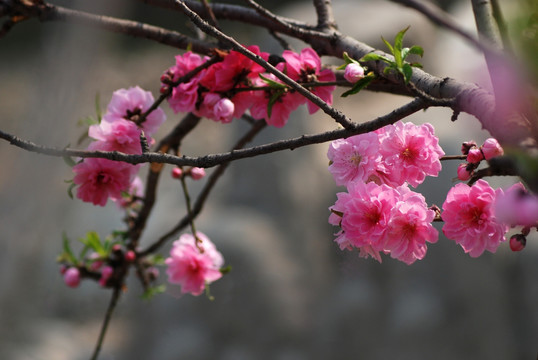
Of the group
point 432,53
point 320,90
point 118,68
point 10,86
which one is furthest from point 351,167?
point 10,86

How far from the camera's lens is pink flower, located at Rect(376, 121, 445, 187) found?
2.11 feet

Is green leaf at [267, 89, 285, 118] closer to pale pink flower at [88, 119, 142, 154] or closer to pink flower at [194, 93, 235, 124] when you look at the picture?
pink flower at [194, 93, 235, 124]

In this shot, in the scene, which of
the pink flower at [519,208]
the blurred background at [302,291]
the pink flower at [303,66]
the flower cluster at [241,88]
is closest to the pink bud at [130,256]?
the flower cluster at [241,88]

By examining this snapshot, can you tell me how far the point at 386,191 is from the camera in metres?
0.62

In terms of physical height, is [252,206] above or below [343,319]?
above

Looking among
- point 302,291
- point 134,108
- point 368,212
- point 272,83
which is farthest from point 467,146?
point 302,291

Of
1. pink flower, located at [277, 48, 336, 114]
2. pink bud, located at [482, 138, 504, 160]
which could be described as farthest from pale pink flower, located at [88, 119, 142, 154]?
pink bud, located at [482, 138, 504, 160]

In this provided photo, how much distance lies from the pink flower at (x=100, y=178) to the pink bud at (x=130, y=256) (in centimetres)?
34

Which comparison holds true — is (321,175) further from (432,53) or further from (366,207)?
(366,207)

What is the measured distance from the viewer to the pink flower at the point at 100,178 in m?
0.84

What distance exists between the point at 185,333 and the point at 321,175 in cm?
105

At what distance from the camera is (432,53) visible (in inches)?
138

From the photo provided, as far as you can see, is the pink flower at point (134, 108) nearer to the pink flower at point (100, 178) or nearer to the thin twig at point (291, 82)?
the pink flower at point (100, 178)

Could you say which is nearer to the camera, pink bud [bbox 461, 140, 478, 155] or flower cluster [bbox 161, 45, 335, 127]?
pink bud [bbox 461, 140, 478, 155]
